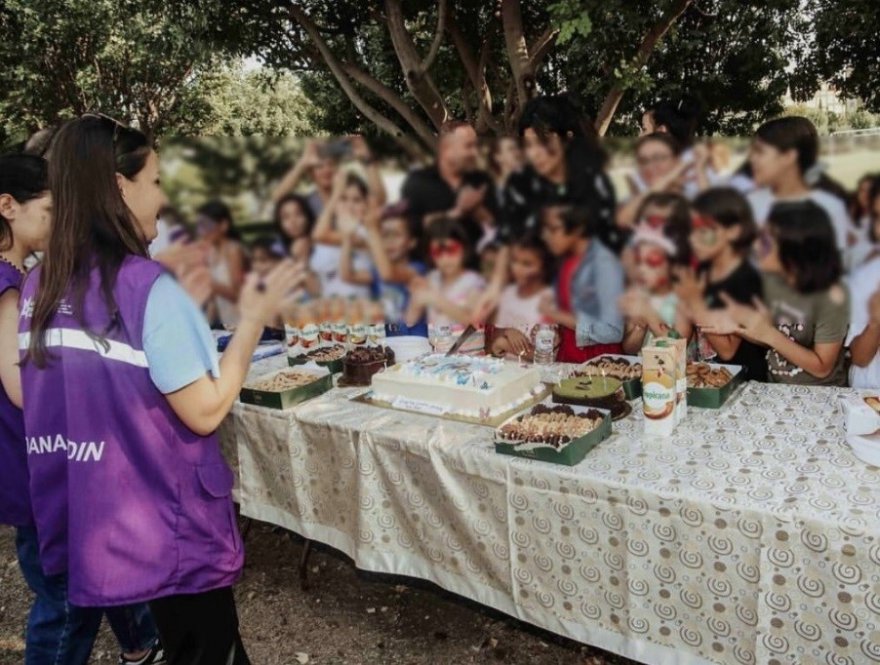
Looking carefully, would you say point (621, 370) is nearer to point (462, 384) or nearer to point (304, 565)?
point (462, 384)

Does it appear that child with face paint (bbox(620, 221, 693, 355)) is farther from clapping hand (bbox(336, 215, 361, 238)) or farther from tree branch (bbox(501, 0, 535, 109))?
tree branch (bbox(501, 0, 535, 109))

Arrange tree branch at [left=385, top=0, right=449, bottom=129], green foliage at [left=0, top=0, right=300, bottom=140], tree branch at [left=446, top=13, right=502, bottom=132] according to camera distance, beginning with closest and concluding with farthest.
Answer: tree branch at [left=385, top=0, right=449, bottom=129] → tree branch at [left=446, top=13, right=502, bottom=132] → green foliage at [left=0, top=0, right=300, bottom=140]

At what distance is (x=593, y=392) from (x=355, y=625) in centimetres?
138

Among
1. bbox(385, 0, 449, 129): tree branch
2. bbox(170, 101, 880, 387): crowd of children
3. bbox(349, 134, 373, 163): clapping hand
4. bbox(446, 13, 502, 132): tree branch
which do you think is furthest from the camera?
bbox(446, 13, 502, 132): tree branch

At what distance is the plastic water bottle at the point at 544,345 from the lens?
3.06 metres

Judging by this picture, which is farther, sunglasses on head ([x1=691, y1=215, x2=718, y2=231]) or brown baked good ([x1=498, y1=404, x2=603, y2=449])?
brown baked good ([x1=498, y1=404, x2=603, y2=449])

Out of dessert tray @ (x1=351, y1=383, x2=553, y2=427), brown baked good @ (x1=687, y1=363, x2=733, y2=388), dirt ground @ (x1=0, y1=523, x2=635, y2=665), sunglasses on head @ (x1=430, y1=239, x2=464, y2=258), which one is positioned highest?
sunglasses on head @ (x1=430, y1=239, x2=464, y2=258)

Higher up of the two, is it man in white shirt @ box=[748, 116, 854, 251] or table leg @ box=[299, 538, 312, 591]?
man in white shirt @ box=[748, 116, 854, 251]

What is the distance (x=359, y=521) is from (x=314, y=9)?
27.9ft

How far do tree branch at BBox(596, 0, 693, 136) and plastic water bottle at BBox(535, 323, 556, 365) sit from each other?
16.2 ft

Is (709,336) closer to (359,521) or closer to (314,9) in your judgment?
(359,521)

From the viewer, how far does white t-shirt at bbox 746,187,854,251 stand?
1.66m

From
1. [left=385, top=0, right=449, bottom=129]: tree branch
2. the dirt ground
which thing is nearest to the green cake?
the dirt ground

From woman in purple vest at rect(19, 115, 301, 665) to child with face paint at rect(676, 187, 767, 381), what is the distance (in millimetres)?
1070
